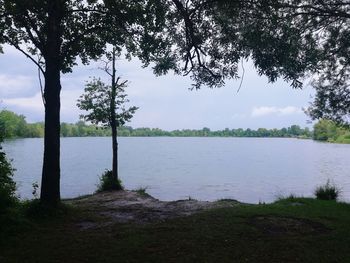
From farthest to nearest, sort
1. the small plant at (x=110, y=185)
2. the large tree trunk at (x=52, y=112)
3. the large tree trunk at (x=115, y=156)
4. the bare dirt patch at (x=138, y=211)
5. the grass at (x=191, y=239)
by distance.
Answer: the large tree trunk at (x=115, y=156)
the small plant at (x=110, y=185)
the large tree trunk at (x=52, y=112)
the bare dirt patch at (x=138, y=211)
the grass at (x=191, y=239)

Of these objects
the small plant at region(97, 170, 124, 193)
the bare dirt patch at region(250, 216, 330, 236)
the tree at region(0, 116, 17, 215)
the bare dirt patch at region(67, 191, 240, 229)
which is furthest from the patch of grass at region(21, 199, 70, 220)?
the small plant at region(97, 170, 124, 193)

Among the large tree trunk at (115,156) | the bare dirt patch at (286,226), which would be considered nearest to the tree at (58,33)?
the bare dirt patch at (286,226)

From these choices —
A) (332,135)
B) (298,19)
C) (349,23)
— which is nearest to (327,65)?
(349,23)

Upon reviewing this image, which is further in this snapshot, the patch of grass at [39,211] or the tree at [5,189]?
the patch of grass at [39,211]

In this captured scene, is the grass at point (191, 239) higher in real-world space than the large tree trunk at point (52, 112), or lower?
lower

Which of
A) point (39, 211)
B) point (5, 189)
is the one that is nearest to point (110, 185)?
point (39, 211)

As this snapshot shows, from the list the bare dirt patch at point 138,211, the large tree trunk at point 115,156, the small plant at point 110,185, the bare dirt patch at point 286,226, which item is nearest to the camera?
the bare dirt patch at point 286,226

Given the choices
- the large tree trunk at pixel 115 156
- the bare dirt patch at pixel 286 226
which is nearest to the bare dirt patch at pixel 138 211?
the bare dirt patch at pixel 286 226

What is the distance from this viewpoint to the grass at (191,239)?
24.9ft

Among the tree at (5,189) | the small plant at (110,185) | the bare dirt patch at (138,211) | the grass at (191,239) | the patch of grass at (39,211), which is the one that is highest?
the tree at (5,189)

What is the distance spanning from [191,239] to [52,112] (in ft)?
18.5

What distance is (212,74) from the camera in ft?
31.9

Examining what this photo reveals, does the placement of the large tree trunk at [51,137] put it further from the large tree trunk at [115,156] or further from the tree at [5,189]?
the large tree trunk at [115,156]

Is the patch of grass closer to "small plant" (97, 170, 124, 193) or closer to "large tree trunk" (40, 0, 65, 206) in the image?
"large tree trunk" (40, 0, 65, 206)
